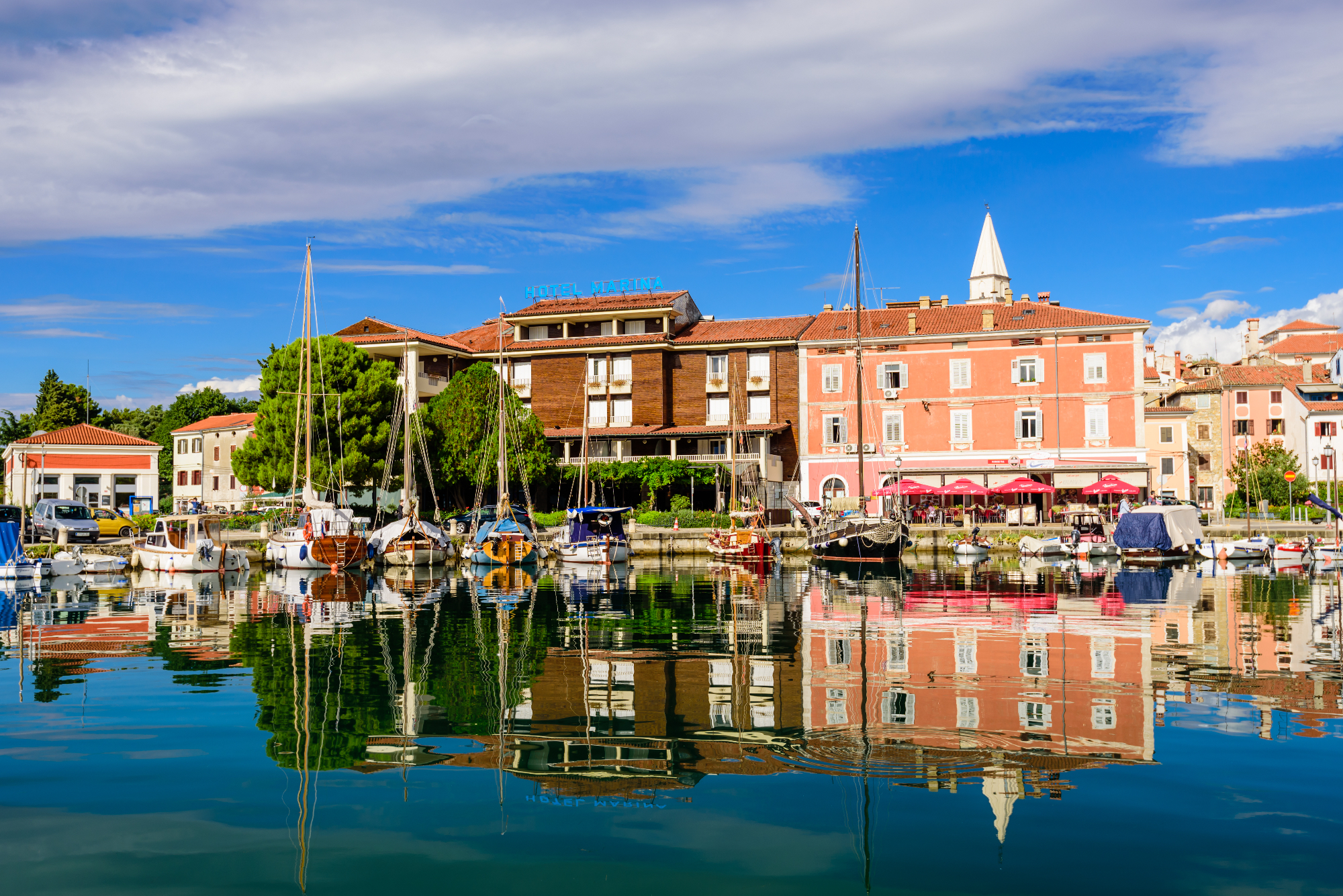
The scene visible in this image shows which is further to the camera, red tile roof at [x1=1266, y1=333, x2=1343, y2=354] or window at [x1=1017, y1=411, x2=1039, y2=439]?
red tile roof at [x1=1266, y1=333, x2=1343, y2=354]

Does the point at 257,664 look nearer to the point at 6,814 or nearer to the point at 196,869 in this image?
the point at 6,814

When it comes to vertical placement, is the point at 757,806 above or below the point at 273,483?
below

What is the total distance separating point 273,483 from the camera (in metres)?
58.6

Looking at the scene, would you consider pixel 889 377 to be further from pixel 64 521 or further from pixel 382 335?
pixel 64 521

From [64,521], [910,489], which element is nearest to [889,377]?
[910,489]

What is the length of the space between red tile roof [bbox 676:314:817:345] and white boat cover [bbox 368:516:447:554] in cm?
2547

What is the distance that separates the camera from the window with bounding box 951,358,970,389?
214ft

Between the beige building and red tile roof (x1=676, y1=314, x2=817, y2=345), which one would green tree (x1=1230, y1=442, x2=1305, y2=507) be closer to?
red tile roof (x1=676, y1=314, x2=817, y2=345)

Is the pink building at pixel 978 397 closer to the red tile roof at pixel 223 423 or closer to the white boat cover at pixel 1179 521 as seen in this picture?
the white boat cover at pixel 1179 521

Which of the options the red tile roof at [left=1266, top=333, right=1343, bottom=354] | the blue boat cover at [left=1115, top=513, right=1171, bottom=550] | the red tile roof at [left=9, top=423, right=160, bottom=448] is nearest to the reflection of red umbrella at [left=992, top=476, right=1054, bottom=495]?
the blue boat cover at [left=1115, top=513, right=1171, bottom=550]

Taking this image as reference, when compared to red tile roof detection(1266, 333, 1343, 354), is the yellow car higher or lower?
lower

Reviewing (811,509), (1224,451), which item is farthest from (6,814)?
(1224,451)

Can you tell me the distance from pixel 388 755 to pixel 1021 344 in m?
59.0

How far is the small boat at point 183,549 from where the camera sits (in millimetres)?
41000
